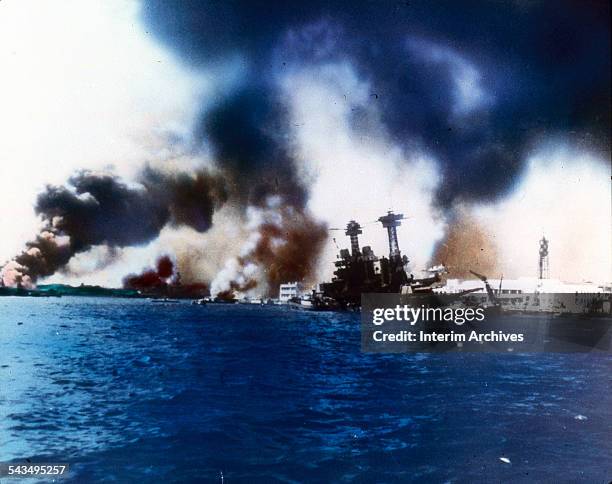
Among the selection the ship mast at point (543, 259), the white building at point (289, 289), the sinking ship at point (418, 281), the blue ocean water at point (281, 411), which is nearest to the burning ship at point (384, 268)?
the sinking ship at point (418, 281)

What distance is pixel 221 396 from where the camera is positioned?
18.7 ft

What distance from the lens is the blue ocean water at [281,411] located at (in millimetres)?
4113

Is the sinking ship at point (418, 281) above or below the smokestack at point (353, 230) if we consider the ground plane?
below

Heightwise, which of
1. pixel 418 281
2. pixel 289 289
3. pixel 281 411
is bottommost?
pixel 281 411

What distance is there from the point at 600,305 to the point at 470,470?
5181 mm

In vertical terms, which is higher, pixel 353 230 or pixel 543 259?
pixel 353 230

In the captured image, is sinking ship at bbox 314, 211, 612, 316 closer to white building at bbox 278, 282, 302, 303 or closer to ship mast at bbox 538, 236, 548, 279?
ship mast at bbox 538, 236, 548, 279

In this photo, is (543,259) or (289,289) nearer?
(543,259)

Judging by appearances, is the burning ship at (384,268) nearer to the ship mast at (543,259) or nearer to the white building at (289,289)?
the white building at (289,289)

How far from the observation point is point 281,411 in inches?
211

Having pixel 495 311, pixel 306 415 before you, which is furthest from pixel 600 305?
pixel 306 415

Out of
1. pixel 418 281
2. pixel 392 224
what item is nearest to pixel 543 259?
pixel 418 281

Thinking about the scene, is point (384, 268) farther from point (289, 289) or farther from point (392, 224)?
point (289, 289)

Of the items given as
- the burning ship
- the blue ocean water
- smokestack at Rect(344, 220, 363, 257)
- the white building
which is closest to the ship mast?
the burning ship
